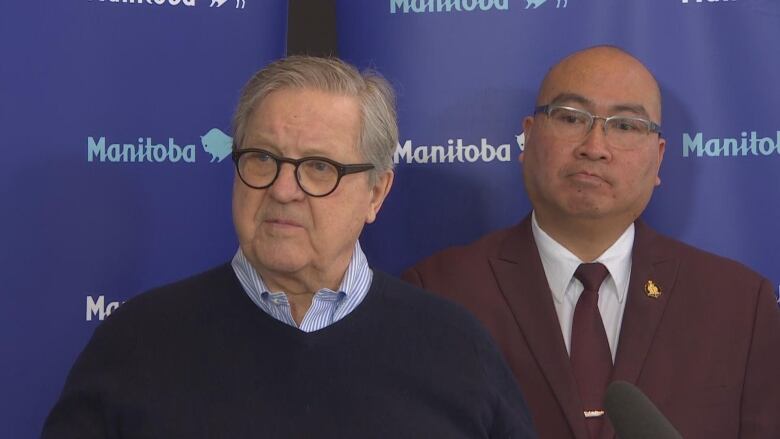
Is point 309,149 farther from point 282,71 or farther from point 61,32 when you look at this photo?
point 61,32

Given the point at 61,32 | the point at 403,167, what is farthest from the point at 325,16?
the point at 61,32

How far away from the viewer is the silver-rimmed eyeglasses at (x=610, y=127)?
9.09ft

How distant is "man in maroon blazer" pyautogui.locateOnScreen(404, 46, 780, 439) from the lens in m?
2.66

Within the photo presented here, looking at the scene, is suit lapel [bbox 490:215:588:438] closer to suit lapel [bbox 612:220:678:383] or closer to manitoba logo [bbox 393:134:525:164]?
suit lapel [bbox 612:220:678:383]

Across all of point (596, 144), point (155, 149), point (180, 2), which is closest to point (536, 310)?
point (596, 144)

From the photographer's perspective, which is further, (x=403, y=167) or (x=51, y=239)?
(x=403, y=167)

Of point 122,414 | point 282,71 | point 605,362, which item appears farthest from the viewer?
point 605,362

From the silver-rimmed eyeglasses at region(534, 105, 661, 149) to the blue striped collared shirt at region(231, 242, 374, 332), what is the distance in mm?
831

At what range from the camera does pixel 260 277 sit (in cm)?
217

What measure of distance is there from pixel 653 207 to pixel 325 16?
3.86 ft

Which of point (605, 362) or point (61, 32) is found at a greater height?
point (61, 32)

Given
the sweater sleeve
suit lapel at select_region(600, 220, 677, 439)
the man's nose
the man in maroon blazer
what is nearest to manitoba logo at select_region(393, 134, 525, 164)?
the man in maroon blazer

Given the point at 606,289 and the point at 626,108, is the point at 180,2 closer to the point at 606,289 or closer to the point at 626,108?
the point at 626,108

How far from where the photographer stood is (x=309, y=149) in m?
2.09
